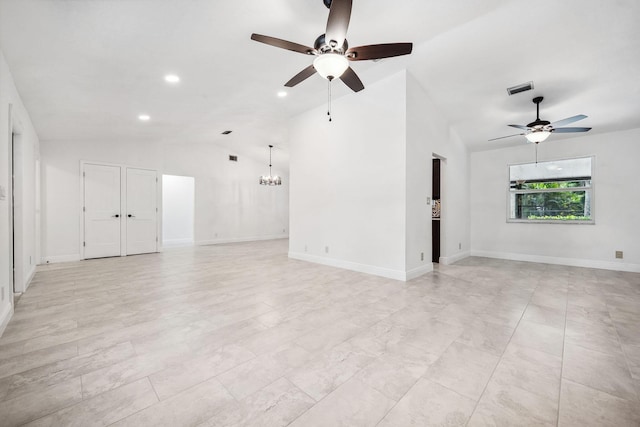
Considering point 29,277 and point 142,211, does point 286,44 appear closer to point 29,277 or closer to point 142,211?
point 29,277

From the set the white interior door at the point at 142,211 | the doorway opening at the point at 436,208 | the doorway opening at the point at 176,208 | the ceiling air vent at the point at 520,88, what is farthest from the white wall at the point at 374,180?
the doorway opening at the point at 176,208

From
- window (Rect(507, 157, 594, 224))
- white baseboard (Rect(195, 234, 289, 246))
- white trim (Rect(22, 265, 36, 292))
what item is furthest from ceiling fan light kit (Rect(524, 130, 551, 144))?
white baseboard (Rect(195, 234, 289, 246))

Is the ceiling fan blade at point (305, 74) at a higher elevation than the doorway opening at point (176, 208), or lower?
higher

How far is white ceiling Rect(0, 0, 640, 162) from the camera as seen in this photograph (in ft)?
8.90

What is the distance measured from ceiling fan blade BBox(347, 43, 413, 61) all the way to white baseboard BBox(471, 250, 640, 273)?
20.1ft

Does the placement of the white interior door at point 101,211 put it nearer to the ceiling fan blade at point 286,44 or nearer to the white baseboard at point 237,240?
the white baseboard at point 237,240

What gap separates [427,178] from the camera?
4941 millimetres

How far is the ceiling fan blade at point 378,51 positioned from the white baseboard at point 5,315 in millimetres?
4114

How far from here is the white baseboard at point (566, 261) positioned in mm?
5379

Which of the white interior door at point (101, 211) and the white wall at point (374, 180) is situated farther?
the white interior door at point (101, 211)

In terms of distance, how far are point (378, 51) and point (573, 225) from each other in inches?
248

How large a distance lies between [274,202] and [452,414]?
10126mm

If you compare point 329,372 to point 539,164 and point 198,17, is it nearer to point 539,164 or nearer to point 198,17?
point 198,17

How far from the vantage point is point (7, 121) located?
9.78 feet
